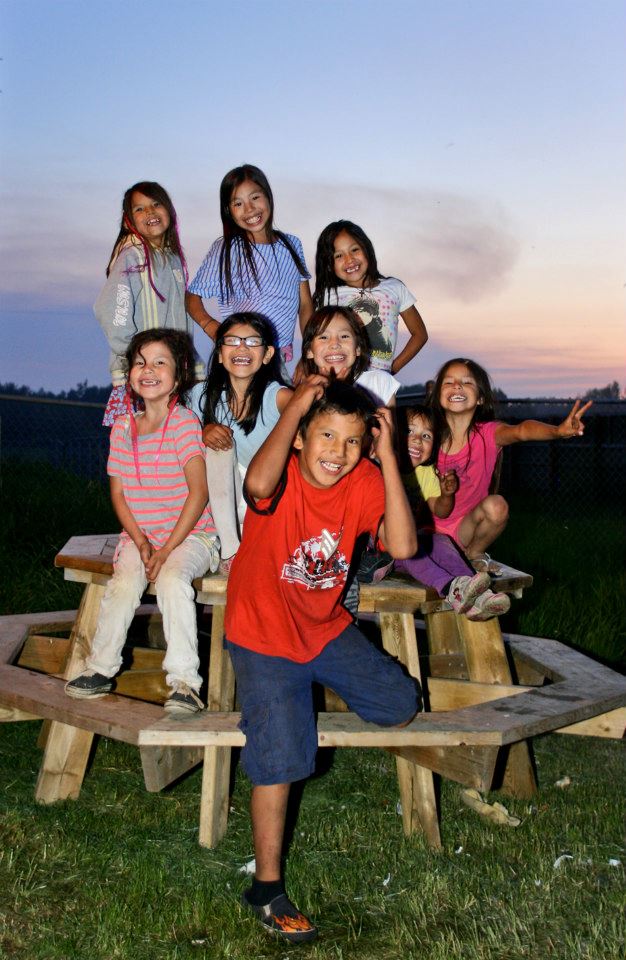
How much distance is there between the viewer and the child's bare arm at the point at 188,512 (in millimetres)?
3939

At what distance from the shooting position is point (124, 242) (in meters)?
4.88

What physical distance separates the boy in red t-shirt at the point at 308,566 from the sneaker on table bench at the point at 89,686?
0.85 m

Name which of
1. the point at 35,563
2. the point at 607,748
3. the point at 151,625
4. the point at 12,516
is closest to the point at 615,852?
the point at 607,748

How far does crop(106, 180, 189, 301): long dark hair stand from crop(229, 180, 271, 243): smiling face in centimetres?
30

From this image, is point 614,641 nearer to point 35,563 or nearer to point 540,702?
point 540,702

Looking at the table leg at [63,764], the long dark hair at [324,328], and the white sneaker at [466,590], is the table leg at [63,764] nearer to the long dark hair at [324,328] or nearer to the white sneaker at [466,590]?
the white sneaker at [466,590]

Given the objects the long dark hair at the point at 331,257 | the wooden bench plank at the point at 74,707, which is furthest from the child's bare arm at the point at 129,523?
the long dark hair at the point at 331,257

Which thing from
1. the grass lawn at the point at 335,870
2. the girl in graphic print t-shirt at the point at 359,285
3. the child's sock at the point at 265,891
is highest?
the girl in graphic print t-shirt at the point at 359,285

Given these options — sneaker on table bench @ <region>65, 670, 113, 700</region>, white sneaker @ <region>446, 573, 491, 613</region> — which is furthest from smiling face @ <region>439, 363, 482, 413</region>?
sneaker on table bench @ <region>65, 670, 113, 700</region>

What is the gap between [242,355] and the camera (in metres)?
4.23

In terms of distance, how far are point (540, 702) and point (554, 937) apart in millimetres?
843

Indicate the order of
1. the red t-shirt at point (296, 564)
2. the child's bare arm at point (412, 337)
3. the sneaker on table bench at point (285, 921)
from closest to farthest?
the sneaker on table bench at point (285, 921), the red t-shirt at point (296, 564), the child's bare arm at point (412, 337)

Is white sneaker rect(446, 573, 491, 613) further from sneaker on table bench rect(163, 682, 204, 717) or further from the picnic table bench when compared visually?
sneaker on table bench rect(163, 682, 204, 717)

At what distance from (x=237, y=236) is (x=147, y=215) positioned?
42cm
